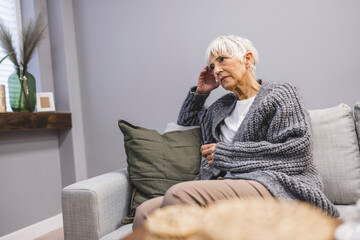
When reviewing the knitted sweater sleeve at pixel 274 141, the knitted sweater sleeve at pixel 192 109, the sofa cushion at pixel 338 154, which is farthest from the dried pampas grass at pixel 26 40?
the sofa cushion at pixel 338 154

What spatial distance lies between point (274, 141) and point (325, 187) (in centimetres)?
38

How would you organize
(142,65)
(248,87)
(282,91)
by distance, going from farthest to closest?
(142,65)
(248,87)
(282,91)

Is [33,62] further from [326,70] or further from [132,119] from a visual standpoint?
[326,70]

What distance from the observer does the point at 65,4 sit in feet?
8.08

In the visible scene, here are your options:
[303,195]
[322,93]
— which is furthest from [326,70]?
[303,195]

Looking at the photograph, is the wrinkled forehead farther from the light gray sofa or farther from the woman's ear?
the light gray sofa

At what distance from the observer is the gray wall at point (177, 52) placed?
1.82 metres

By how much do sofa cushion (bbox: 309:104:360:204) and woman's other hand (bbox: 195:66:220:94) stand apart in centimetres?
58

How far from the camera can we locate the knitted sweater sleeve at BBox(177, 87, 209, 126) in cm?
183

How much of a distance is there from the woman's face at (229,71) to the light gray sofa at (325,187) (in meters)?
0.43

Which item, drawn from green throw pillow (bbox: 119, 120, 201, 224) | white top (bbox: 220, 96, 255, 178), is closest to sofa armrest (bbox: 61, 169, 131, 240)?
green throw pillow (bbox: 119, 120, 201, 224)

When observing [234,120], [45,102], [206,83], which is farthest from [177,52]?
[45,102]

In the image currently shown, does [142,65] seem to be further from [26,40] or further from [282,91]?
[282,91]

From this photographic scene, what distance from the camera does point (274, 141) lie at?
136 cm
